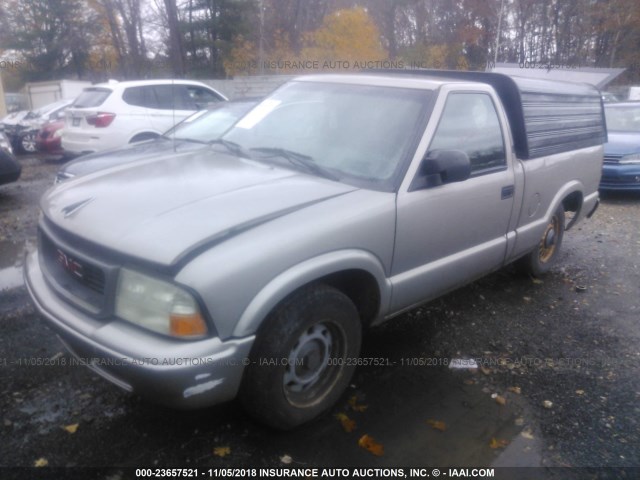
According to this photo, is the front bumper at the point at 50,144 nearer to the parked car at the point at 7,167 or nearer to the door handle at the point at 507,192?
the parked car at the point at 7,167

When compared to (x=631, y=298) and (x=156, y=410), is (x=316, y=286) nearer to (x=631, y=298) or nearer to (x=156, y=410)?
(x=156, y=410)

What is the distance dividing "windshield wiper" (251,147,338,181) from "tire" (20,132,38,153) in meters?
13.5

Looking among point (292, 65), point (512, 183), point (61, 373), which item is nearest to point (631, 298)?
point (512, 183)

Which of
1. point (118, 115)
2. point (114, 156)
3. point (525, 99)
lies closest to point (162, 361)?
point (525, 99)

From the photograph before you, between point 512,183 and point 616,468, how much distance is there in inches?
82.2

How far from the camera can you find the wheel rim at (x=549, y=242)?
17.4ft

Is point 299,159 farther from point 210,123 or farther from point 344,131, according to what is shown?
point 210,123

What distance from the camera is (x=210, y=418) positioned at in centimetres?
302

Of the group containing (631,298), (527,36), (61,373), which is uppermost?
(527,36)

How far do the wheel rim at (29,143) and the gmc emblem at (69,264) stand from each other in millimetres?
13829

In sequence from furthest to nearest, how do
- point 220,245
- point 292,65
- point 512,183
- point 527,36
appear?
point 527,36 < point 292,65 < point 512,183 < point 220,245

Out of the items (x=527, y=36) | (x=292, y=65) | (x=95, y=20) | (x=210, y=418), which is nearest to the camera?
(x=210, y=418)

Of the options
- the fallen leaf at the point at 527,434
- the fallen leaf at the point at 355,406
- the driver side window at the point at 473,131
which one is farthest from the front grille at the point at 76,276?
the fallen leaf at the point at 527,434

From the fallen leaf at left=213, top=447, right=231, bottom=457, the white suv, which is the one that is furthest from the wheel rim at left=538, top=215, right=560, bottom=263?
the white suv
